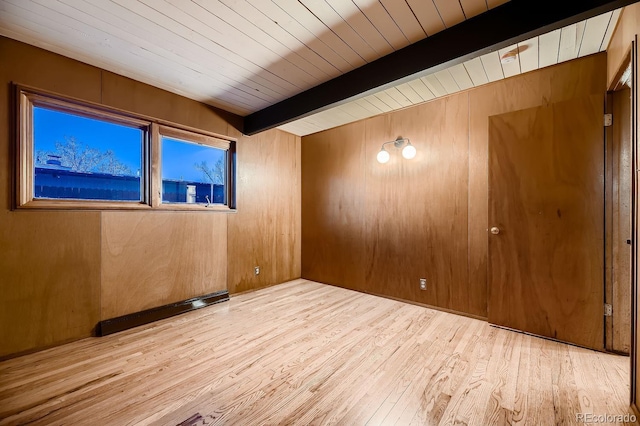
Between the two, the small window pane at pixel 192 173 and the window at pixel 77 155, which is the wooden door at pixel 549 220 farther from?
the window at pixel 77 155

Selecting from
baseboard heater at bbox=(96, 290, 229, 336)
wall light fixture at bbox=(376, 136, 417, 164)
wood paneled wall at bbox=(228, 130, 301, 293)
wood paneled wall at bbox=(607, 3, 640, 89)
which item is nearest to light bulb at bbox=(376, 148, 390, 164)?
wall light fixture at bbox=(376, 136, 417, 164)

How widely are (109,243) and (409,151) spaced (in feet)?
11.6

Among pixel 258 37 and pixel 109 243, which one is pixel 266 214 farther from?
pixel 258 37

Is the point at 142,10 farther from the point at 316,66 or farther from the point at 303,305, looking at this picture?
the point at 303,305

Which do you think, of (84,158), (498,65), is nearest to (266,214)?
(84,158)

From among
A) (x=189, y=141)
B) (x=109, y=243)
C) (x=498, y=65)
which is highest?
(x=498, y=65)

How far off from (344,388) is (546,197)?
2.47 m

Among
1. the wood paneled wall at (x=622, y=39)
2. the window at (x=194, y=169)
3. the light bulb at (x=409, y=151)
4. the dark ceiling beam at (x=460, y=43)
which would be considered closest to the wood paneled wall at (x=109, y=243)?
the window at (x=194, y=169)

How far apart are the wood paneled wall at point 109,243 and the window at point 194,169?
16 cm

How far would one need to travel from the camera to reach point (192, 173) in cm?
346

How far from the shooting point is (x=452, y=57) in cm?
190

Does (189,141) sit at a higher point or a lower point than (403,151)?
higher

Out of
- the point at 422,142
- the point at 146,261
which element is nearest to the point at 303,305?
the point at 146,261

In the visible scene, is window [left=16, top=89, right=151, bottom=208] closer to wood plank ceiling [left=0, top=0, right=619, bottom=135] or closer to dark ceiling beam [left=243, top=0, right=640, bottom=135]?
wood plank ceiling [left=0, top=0, right=619, bottom=135]
